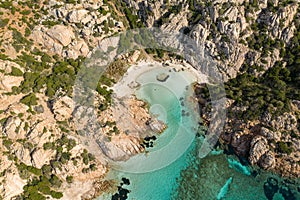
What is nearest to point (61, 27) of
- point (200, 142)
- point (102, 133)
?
point (102, 133)

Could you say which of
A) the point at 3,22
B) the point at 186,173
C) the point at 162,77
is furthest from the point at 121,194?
the point at 3,22

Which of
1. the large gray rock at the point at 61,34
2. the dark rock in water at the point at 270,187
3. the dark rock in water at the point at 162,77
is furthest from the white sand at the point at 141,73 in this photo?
the dark rock in water at the point at 270,187

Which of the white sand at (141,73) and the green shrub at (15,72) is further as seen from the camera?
the white sand at (141,73)

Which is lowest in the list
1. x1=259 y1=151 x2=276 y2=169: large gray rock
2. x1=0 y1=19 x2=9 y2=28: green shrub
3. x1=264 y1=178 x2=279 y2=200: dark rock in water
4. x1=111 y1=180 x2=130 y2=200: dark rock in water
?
x1=111 y1=180 x2=130 y2=200: dark rock in water

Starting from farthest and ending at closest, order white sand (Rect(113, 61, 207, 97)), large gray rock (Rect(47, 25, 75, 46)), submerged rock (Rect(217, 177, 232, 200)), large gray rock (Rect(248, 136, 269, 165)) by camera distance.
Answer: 1. white sand (Rect(113, 61, 207, 97))
2. large gray rock (Rect(47, 25, 75, 46))
3. large gray rock (Rect(248, 136, 269, 165))
4. submerged rock (Rect(217, 177, 232, 200))

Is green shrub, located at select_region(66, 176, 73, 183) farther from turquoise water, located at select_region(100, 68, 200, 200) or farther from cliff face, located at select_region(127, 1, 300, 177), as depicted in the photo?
cliff face, located at select_region(127, 1, 300, 177)

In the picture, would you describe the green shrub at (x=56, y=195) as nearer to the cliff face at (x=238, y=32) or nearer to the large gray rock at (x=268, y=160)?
the cliff face at (x=238, y=32)

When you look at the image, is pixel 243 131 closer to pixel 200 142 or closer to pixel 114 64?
pixel 200 142

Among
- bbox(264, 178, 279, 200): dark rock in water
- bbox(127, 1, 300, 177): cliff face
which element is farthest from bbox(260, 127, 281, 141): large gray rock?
bbox(264, 178, 279, 200): dark rock in water

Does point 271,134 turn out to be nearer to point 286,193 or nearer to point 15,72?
point 286,193
